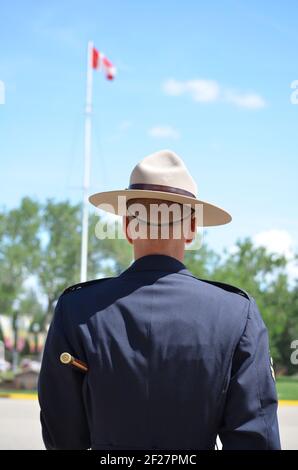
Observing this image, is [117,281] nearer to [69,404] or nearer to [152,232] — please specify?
[152,232]

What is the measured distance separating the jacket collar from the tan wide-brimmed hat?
0.20 m

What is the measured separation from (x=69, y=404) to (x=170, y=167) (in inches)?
34.8

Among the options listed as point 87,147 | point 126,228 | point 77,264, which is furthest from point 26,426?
point 77,264

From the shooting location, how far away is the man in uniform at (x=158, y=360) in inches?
80.1

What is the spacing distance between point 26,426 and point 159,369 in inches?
397

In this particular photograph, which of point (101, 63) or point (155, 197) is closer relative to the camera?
point (155, 197)

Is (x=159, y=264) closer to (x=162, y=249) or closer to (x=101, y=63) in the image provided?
(x=162, y=249)

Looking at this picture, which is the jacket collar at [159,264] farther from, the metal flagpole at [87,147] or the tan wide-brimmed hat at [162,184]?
the metal flagpole at [87,147]

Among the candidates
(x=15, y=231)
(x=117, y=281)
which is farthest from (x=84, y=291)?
(x=15, y=231)

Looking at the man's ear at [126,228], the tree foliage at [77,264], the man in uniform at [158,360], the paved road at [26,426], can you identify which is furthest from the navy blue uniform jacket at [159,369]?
the tree foliage at [77,264]

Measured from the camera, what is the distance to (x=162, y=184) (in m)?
2.33

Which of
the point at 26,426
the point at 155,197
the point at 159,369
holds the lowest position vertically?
the point at 26,426

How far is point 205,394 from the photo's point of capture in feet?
6.70
